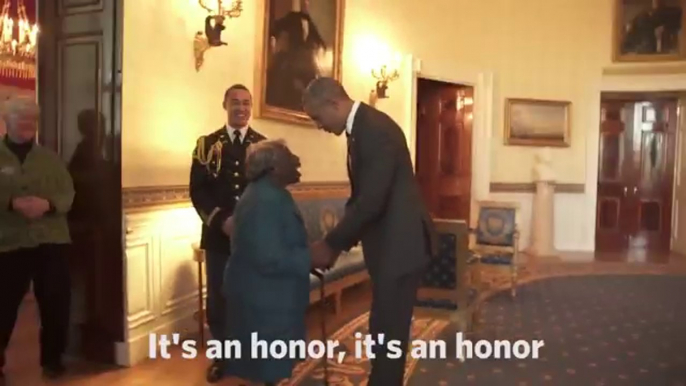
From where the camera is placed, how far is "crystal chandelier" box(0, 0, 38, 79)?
5945 mm

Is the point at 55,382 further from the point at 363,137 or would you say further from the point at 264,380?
the point at 363,137

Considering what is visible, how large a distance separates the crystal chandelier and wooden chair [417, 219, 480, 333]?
14.1 ft

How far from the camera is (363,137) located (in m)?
2.44

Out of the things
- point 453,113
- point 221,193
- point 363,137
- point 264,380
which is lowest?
point 264,380

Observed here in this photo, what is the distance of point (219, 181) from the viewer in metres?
3.50

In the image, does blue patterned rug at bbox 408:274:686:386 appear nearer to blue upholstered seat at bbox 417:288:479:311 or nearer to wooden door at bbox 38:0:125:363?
blue upholstered seat at bbox 417:288:479:311

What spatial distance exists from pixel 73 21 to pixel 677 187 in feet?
29.7

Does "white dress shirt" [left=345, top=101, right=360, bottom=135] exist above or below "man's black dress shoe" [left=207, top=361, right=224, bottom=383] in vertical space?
above

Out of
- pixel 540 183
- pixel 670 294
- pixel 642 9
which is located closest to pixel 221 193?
pixel 670 294

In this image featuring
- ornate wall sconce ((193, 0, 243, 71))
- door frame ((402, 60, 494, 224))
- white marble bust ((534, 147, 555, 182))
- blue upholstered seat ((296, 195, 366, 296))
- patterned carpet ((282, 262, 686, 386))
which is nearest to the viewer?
patterned carpet ((282, 262, 686, 386))

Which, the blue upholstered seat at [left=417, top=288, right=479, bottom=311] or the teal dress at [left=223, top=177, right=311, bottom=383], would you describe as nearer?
the teal dress at [left=223, top=177, right=311, bottom=383]

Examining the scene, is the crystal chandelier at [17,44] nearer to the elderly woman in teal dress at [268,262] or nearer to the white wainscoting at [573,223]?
the elderly woman in teal dress at [268,262]

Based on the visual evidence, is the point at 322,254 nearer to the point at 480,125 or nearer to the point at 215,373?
the point at 215,373

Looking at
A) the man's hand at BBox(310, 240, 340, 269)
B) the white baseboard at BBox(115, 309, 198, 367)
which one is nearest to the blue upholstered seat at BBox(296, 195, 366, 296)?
the white baseboard at BBox(115, 309, 198, 367)
